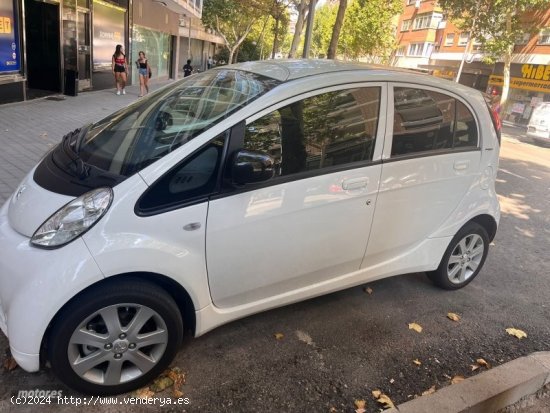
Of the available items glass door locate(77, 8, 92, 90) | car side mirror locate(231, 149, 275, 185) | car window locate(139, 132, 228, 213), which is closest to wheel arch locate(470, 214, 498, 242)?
car side mirror locate(231, 149, 275, 185)

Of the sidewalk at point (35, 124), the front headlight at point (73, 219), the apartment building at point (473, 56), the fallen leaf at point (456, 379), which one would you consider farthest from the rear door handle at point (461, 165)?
the apartment building at point (473, 56)

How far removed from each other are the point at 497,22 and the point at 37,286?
30371mm

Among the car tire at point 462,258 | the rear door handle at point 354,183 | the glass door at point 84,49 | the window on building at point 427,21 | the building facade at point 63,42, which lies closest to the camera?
the rear door handle at point 354,183

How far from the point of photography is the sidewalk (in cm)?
577

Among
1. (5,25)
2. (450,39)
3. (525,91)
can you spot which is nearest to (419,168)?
(5,25)

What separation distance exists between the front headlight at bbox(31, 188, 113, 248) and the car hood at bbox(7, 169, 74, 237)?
0.17 feet

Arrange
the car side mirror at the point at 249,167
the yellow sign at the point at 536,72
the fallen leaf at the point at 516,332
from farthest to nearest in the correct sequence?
the yellow sign at the point at 536,72 < the fallen leaf at the point at 516,332 < the car side mirror at the point at 249,167

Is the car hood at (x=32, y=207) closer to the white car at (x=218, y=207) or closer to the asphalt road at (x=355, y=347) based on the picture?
the white car at (x=218, y=207)

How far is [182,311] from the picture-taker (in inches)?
102

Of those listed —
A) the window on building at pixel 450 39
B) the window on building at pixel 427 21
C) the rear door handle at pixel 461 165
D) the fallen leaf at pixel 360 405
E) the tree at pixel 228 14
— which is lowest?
the fallen leaf at pixel 360 405

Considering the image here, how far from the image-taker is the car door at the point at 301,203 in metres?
2.52

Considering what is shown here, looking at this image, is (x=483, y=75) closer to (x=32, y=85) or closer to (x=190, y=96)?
(x=32, y=85)

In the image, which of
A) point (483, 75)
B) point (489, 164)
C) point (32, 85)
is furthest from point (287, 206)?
point (483, 75)

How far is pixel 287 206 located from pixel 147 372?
3.92 ft
